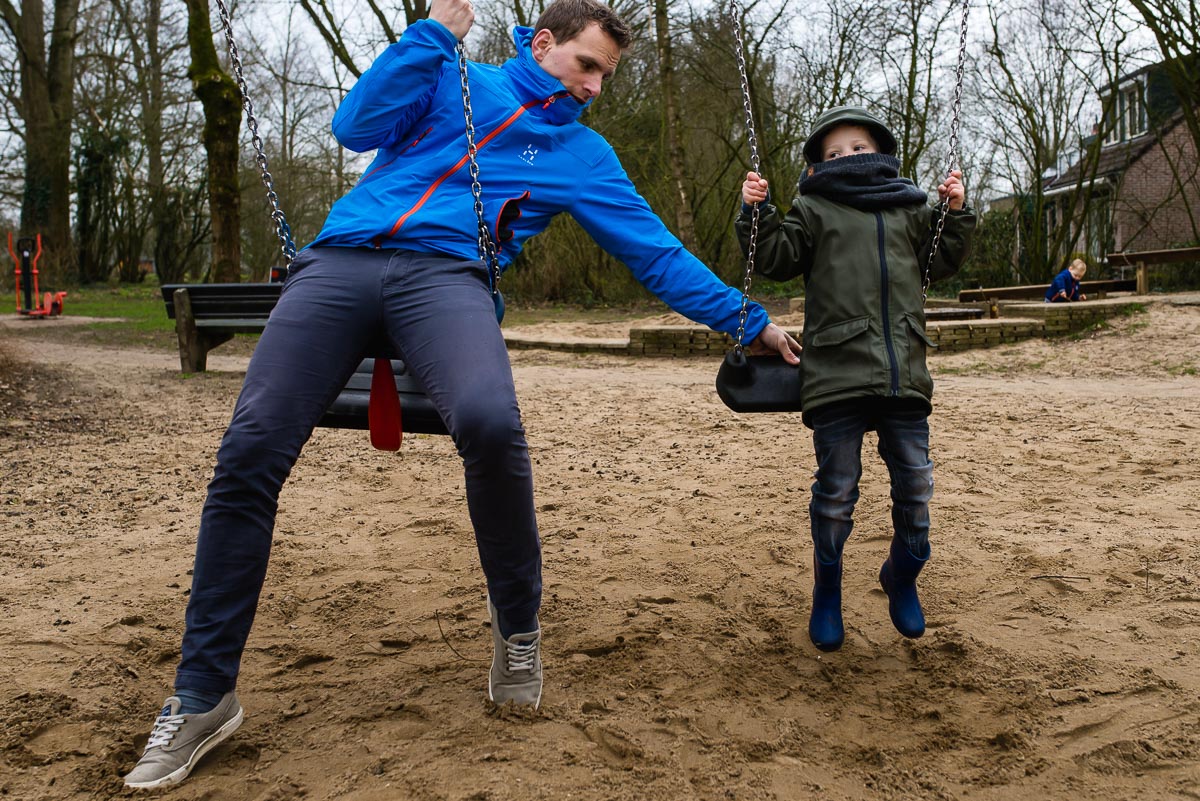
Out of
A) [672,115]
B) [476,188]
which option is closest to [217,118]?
[672,115]

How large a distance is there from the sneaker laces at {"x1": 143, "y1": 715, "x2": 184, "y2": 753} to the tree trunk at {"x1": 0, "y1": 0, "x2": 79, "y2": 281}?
25257mm

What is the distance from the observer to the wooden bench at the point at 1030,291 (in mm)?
16953

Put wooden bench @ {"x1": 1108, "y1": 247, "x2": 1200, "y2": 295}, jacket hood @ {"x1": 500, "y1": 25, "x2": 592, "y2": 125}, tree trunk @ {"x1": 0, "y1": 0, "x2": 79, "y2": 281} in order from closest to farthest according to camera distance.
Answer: jacket hood @ {"x1": 500, "y1": 25, "x2": 592, "y2": 125}, wooden bench @ {"x1": 1108, "y1": 247, "x2": 1200, "y2": 295}, tree trunk @ {"x1": 0, "y1": 0, "x2": 79, "y2": 281}

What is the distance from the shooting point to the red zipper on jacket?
2393 mm

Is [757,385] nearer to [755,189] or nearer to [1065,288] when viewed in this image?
[755,189]

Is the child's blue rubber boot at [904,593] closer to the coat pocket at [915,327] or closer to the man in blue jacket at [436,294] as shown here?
the coat pocket at [915,327]

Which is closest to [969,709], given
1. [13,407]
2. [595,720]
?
[595,720]

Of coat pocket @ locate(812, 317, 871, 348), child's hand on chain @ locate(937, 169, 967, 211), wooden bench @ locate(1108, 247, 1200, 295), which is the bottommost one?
coat pocket @ locate(812, 317, 871, 348)

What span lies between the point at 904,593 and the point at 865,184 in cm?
117

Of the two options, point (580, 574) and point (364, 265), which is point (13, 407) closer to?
point (580, 574)

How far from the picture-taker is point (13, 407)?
22.6ft

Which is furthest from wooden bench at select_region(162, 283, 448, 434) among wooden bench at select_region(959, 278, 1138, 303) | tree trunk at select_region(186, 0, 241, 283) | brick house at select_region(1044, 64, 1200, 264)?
brick house at select_region(1044, 64, 1200, 264)

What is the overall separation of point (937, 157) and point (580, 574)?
20747 millimetres

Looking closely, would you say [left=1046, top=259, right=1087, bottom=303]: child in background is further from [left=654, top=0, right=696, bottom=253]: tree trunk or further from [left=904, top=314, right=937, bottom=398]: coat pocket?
[left=904, top=314, right=937, bottom=398]: coat pocket
